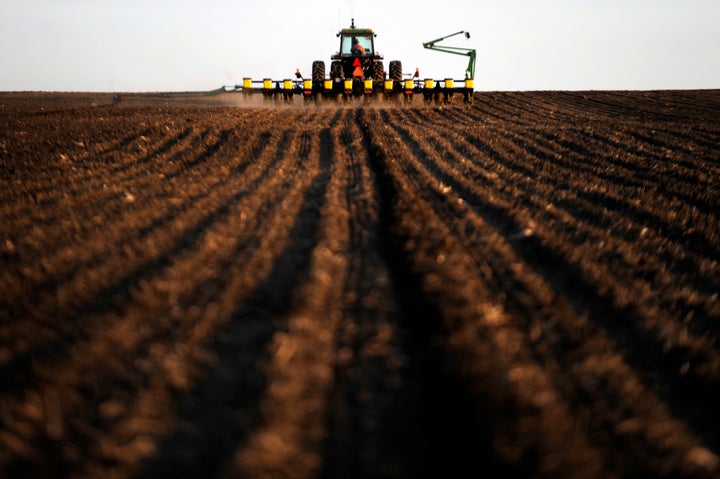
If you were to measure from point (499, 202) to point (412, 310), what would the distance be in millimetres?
3004

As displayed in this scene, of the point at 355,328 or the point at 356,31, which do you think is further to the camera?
the point at 356,31

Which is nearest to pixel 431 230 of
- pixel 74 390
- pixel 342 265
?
pixel 342 265

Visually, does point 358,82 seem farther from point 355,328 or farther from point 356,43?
point 355,328

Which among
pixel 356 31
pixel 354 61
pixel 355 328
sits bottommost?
pixel 355 328

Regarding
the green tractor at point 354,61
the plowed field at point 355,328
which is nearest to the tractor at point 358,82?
the green tractor at point 354,61

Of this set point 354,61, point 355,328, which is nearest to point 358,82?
point 354,61

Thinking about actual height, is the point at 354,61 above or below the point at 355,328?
above

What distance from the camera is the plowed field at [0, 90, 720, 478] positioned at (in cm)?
189

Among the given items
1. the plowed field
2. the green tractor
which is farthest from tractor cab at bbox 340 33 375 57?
the plowed field

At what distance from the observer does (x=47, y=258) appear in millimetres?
3617

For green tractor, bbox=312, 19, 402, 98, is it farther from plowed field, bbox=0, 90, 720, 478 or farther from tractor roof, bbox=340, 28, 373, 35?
plowed field, bbox=0, 90, 720, 478

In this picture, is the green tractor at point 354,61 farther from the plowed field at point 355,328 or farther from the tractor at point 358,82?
the plowed field at point 355,328

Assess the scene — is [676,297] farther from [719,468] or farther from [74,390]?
[74,390]

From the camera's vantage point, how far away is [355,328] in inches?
108
